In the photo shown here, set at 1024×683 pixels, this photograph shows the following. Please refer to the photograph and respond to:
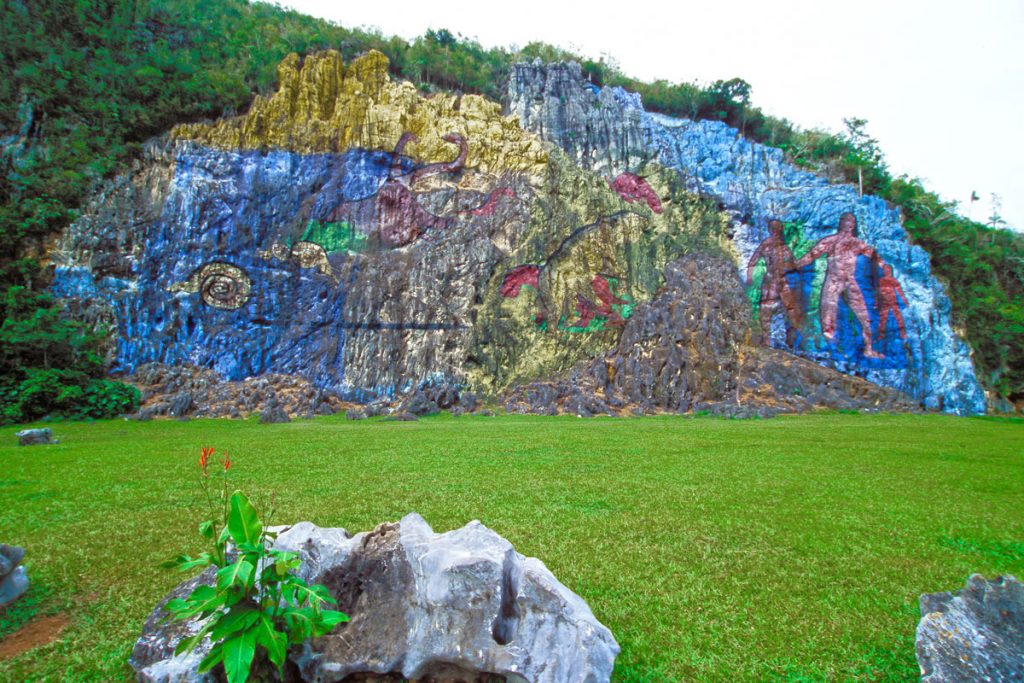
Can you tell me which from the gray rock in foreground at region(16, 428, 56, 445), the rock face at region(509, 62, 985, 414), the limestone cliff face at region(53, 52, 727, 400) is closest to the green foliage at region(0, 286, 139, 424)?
the limestone cliff face at region(53, 52, 727, 400)

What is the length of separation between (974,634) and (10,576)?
6414 millimetres

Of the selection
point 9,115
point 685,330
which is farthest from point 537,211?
point 9,115

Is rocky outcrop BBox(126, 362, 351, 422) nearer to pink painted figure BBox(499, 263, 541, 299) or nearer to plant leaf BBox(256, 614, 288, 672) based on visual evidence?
pink painted figure BBox(499, 263, 541, 299)

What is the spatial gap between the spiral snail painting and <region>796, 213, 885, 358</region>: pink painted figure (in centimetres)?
3128

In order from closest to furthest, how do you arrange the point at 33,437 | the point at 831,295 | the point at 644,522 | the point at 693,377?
the point at 644,522 < the point at 33,437 < the point at 693,377 < the point at 831,295

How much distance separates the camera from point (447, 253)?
86.0 ft

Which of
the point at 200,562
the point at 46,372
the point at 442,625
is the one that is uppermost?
the point at 200,562

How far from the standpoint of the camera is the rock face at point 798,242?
88.0ft

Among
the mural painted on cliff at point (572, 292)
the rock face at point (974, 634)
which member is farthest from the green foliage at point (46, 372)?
the rock face at point (974, 634)

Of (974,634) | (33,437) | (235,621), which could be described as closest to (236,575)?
(235,621)

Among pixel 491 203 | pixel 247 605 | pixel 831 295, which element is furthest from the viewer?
pixel 831 295

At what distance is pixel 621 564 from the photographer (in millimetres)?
4547

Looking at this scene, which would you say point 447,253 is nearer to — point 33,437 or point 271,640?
point 33,437

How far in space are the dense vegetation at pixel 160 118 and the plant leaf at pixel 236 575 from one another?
2181 cm
